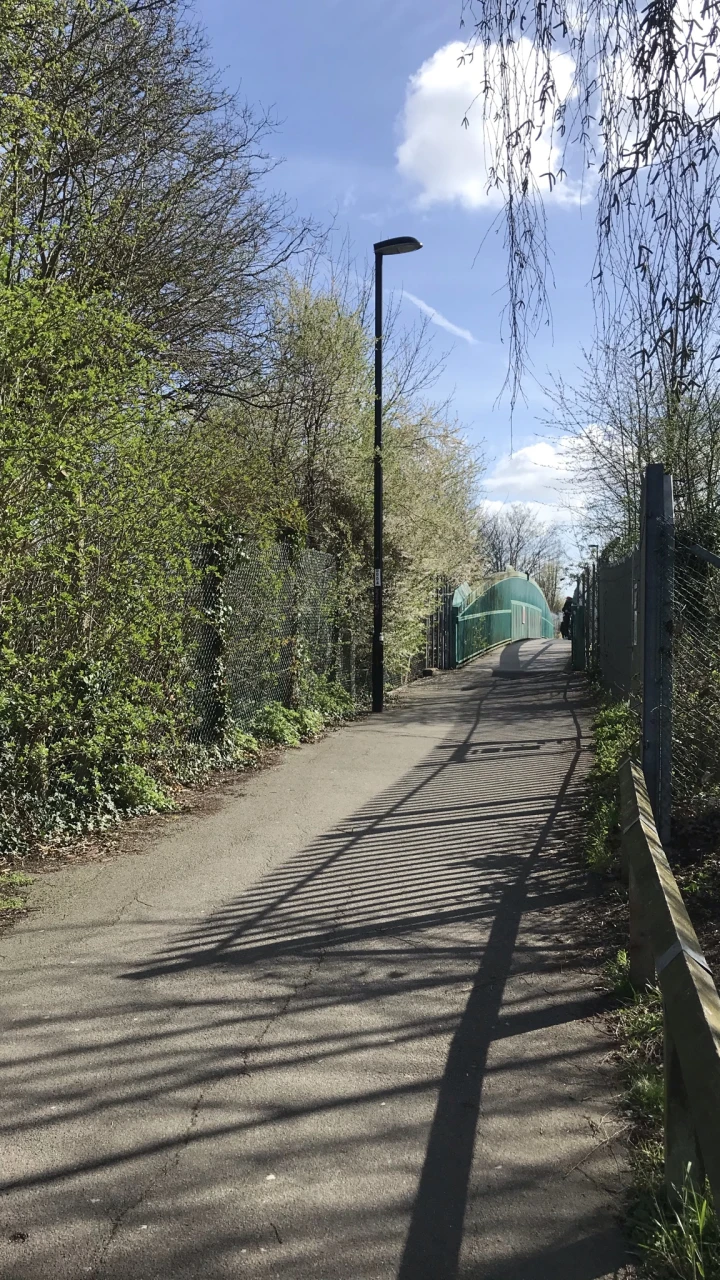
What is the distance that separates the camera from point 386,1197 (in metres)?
2.94

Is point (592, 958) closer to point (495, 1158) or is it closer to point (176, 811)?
point (495, 1158)

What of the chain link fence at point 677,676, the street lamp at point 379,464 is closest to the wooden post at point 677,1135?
the chain link fence at point 677,676

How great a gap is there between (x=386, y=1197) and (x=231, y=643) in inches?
318

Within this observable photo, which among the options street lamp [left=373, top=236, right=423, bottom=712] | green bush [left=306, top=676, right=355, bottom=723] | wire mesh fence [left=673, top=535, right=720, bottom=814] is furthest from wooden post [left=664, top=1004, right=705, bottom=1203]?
street lamp [left=373, top=236, right=423, bottom=712]

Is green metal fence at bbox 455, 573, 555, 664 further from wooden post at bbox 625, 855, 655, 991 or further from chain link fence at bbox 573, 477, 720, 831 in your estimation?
wooden post at bbox 625, 855, 655, 991

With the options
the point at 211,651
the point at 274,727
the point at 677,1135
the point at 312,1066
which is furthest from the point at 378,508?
the point at 677,1135

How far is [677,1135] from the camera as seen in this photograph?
272 cm

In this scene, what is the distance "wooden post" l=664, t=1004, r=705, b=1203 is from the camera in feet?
8.84

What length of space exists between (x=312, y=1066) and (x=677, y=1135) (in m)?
1.57

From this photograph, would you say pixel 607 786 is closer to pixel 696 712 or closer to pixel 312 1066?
pixel 696 712

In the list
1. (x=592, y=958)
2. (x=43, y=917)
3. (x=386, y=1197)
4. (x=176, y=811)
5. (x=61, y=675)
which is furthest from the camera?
(x=176, y=811)

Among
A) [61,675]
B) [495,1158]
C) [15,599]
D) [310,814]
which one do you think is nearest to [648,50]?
[495,1158]

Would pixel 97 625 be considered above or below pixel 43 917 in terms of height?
above

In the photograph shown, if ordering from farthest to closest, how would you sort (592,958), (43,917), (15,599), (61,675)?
(61,675), (15,599), (43,917), (592,958)
